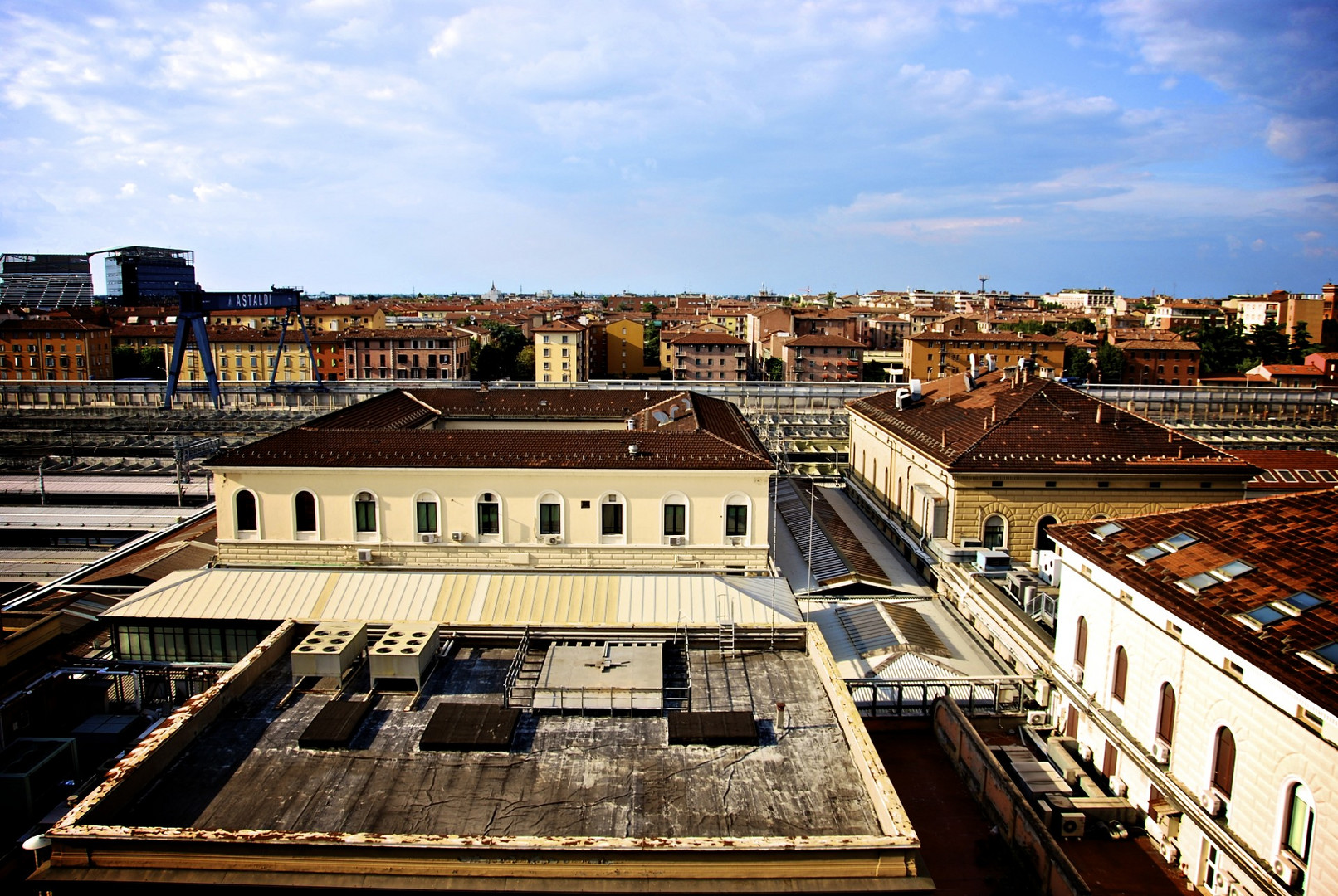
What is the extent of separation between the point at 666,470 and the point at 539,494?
3.52m

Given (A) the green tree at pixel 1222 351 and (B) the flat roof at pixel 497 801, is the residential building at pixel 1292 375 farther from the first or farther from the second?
(B) the flat roof at pixel 497 801

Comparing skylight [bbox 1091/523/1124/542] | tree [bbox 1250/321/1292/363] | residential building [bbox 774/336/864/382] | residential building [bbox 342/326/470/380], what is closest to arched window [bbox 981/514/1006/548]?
skylight [bbox 1091/523/1124/542]

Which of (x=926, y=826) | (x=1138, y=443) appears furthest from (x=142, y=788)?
(x=1138, y=443)

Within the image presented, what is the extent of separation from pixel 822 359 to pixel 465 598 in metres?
88.9

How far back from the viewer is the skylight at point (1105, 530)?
18.1 metres

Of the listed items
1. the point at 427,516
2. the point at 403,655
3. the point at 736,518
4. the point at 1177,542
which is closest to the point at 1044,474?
the point at 736,518

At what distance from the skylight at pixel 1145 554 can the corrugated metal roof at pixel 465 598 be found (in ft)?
22.2

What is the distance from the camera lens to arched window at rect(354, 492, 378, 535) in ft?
80.2

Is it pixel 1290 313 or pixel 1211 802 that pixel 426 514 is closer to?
pixel 1211 802

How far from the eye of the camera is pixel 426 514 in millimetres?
24562

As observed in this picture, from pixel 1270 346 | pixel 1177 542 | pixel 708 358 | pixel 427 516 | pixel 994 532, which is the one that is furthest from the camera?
pixel 1270 346

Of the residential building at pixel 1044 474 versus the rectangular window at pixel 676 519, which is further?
the residential building at pixel 1044 474

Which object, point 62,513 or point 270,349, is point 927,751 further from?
point 270,349

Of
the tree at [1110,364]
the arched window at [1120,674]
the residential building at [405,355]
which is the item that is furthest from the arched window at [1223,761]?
the tree at [1110,364]
